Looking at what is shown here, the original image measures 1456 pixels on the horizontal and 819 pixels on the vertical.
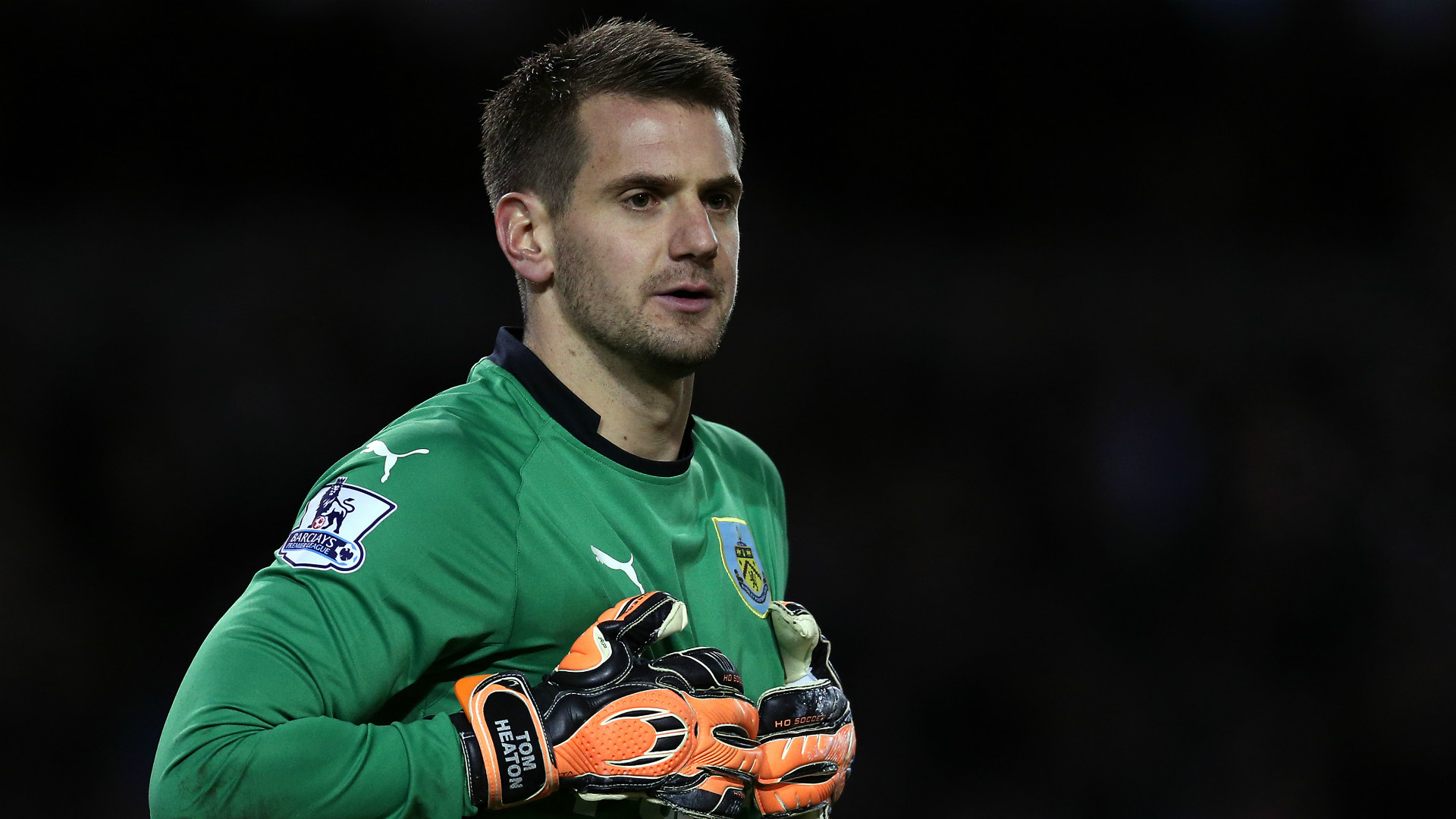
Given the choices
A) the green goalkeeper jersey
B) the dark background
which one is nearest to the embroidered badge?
the green goalkeeper jersey

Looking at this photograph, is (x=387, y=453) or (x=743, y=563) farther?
(x=743, y=563)

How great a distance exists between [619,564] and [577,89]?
0.83m

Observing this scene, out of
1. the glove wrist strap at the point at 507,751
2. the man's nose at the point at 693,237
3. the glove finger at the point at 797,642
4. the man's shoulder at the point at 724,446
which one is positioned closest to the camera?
the glove wrist strap at the point at 507,751

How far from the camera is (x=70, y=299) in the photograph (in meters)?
4.74

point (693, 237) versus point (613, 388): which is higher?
point (693, 237)

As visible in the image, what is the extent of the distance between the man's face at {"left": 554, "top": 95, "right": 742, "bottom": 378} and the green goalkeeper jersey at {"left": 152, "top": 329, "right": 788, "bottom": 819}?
0.15m

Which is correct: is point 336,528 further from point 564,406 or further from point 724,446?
point 724,446

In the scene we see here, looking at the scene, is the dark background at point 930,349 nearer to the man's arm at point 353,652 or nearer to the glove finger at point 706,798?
the man's arm at point 353,652

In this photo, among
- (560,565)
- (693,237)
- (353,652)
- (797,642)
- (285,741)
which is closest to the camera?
(285,741)

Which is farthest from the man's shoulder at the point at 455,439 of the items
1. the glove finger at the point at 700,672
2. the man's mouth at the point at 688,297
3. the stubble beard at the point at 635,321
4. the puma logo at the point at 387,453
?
the glove finger at the point at 700,672

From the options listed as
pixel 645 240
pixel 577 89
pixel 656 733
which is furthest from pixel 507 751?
pixel 577 89

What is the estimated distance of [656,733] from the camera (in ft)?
5.45

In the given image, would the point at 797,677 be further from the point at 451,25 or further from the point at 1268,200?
the point at 1268,200

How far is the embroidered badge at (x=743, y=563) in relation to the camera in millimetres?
2168
